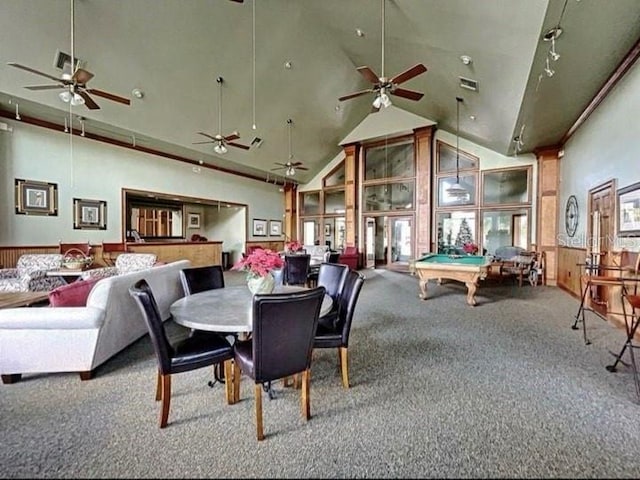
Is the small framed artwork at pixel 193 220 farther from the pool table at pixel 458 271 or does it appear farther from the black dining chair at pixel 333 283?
the black dining chair at pixel 333 283

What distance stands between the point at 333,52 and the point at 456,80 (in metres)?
3.18

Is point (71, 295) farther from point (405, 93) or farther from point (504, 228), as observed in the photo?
point (504, 228)

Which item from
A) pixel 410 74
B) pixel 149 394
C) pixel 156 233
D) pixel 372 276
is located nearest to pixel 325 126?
pixel 372 276

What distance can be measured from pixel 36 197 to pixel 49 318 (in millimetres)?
5242

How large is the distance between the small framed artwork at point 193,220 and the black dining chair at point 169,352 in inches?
416

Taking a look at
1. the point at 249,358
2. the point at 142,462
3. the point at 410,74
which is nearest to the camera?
the point at 142,462

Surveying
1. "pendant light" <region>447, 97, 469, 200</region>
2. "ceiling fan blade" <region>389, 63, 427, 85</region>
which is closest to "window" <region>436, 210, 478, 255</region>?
"pendant light" <region>447, 97, 469, 200</region>

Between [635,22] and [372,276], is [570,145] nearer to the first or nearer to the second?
[635,22]

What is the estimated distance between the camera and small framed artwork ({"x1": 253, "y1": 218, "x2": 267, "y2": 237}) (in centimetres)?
1168

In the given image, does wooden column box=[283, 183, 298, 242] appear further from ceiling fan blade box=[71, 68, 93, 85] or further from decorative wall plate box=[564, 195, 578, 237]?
ceiling fan blade box=[71, 68, 93, 85]

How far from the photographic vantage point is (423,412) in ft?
7.29

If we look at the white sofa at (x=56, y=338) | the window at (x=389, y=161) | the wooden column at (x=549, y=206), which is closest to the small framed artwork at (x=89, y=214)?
the white sofa at (x=56, y=338)

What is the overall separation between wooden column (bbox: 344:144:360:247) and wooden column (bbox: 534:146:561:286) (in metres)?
5.37

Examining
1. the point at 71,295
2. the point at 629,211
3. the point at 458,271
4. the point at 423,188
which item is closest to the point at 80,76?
the point at 71,295
